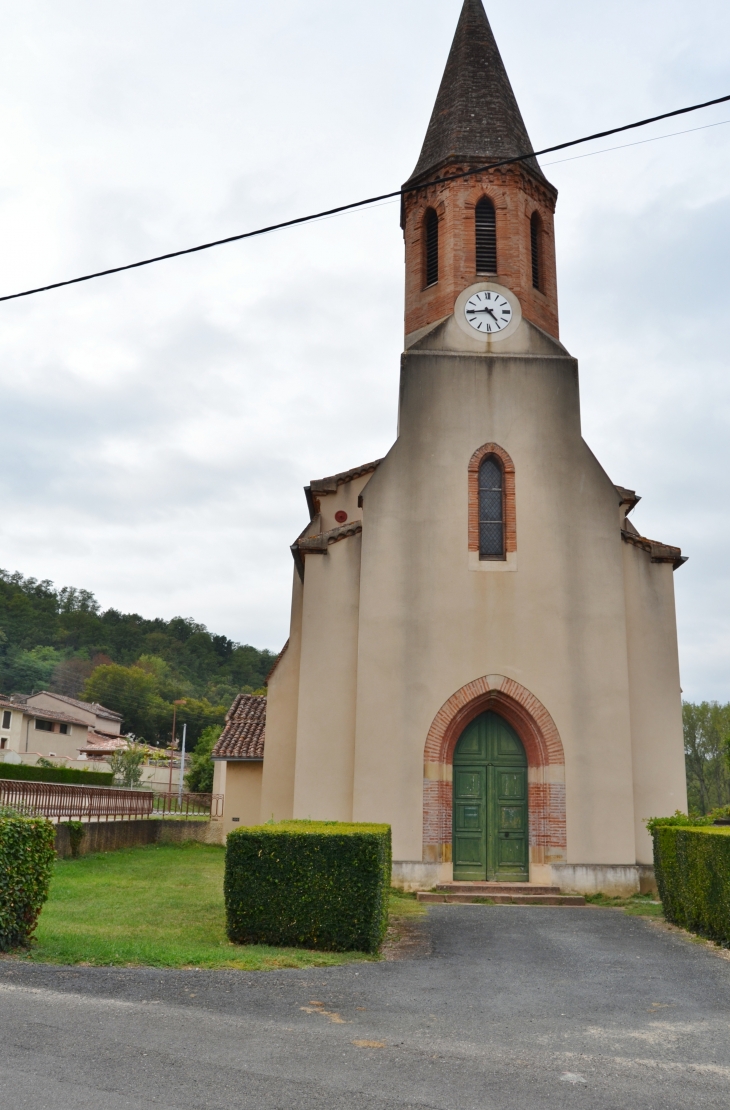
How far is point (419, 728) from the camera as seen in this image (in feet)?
52.8

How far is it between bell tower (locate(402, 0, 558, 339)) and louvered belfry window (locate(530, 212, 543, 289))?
0.02 m

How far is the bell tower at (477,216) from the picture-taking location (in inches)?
750

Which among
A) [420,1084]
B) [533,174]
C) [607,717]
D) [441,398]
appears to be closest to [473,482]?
[441,398]

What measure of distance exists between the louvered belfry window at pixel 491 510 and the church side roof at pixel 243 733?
8.95 m

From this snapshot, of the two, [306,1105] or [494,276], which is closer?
[306,1105]

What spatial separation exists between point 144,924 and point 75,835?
10.4 metres

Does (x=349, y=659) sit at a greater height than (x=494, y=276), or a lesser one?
lesser

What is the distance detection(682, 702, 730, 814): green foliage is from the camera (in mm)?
57344

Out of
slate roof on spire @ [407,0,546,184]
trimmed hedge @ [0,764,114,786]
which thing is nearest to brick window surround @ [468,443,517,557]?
slate roof on spire @ [407,0,546,184]

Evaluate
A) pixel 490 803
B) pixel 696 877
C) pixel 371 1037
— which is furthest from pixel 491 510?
pixel 371 1037

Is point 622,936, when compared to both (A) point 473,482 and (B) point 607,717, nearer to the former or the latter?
(B) point 607,717

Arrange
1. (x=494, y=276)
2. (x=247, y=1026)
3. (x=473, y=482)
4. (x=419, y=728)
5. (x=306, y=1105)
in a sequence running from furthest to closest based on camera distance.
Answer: (x=494, y=276) → (x=473, y=482) → (x=419, y=728) → (x=247, y=1026) → (x=306, y=1105)

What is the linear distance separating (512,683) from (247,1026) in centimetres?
1074

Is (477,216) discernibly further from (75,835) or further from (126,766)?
(126,766)
